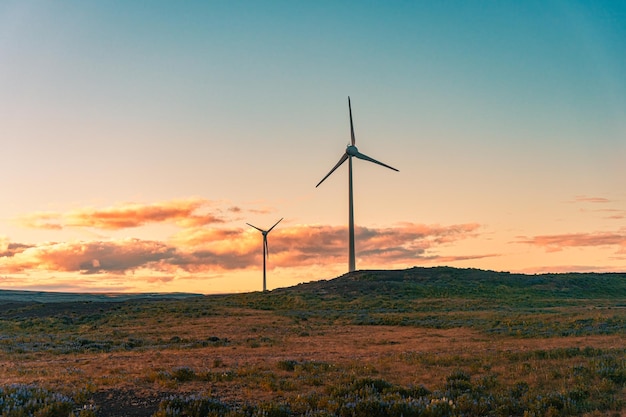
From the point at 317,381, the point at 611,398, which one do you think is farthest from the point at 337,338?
the point at 611,398

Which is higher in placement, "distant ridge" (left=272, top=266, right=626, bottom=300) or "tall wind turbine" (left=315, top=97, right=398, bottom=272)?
"tall wind turbine" (left=315, top=97, right=398, bottom=272)

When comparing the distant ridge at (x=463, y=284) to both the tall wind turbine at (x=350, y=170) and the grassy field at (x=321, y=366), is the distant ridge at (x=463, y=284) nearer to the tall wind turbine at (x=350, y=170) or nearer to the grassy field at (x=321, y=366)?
the tall wind turbine at (x=350, y=170)

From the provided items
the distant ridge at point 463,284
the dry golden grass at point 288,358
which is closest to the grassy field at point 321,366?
the dry golden grass at point 288,358

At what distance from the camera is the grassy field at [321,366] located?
13969 millimetres

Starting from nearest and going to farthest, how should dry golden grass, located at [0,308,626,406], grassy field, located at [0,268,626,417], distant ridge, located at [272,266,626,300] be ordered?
1. grassy field, located at [0,268,626,417]
2. dry golden grass, located at [0,308,626,406]
3. distant ridge, located at [272,266,626,300]

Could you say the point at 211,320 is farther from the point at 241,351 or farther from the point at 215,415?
the point at 215,415

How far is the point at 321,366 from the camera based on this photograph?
21.6 m

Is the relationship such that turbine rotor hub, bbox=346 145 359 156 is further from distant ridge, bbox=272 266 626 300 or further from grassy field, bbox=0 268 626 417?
grassy field, bbox=0 268 626 417

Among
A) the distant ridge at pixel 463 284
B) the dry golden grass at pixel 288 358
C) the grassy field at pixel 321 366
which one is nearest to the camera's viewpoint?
the grassy field at pixel 321 366

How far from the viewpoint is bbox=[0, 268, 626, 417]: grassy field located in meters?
14.0

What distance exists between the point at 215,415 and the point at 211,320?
46.9m

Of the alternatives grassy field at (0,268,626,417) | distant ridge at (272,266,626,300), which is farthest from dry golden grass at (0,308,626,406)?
distant ridge at (272,266,626,300)

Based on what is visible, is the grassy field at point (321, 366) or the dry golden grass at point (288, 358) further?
the dry golden grass at point (288, 358)

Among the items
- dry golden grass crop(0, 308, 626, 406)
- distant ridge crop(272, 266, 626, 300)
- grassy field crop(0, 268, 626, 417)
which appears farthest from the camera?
distant ridge crop(272, 266, 626, 300)
